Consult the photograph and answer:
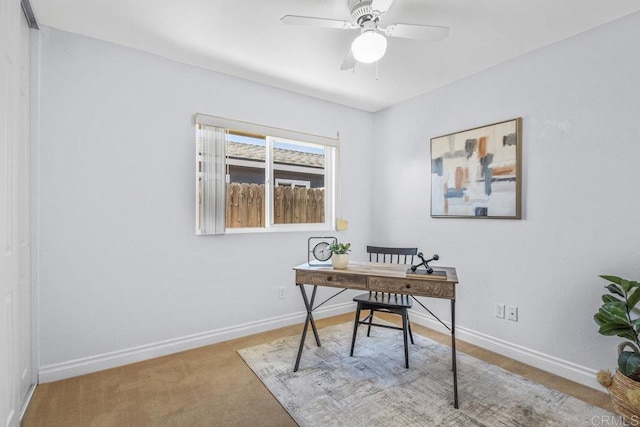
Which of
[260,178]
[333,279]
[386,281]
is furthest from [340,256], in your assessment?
[260,178]

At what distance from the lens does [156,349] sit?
2574 millimetres

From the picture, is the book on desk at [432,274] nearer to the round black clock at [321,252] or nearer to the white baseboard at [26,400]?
the round black clock at [321,252]

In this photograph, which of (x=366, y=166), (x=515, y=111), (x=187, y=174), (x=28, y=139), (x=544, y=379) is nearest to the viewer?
(x=28, y=139)

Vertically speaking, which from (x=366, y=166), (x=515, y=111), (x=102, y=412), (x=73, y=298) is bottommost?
(x=102, y=412)

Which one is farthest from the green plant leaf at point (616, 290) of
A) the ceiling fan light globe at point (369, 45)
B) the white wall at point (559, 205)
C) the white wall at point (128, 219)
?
the white wall at point (128, 219)

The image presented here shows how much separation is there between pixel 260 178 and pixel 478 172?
82.6 inches

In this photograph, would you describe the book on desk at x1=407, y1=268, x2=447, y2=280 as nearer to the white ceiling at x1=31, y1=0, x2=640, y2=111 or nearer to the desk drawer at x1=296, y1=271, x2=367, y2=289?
the desk drawer at x1=296, y1=271, x2=367, y2=289

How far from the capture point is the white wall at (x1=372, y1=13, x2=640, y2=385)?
79.8 inches

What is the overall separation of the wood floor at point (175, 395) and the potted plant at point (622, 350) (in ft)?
0.82

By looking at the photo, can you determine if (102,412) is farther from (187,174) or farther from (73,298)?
(187,174)

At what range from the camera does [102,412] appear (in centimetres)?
187

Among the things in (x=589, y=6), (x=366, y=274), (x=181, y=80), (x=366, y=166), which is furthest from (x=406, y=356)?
(x=181, y=80)

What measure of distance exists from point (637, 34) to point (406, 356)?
103 inches

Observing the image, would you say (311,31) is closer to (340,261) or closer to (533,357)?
(340,261)
